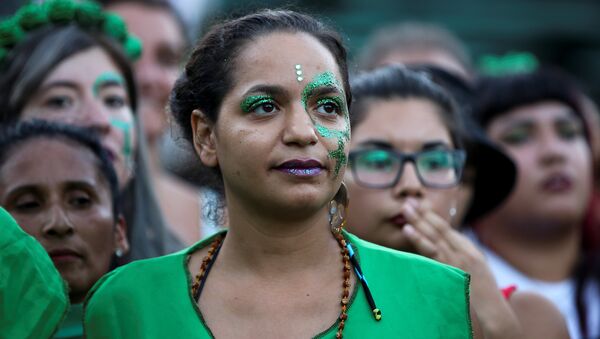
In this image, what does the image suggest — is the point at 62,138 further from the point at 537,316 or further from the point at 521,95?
the point at 521,95

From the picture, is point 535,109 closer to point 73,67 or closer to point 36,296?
point 73,67

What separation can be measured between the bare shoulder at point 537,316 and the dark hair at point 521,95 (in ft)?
5.42

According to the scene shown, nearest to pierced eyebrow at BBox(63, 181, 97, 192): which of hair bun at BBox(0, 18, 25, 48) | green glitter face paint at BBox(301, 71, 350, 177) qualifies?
green glitter face paint at BBox(301, 71, 350, 177)

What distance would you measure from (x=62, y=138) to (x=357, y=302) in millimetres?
1274

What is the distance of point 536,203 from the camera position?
486 cm

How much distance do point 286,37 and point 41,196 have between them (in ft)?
3.26

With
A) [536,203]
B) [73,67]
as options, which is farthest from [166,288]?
[536,203]

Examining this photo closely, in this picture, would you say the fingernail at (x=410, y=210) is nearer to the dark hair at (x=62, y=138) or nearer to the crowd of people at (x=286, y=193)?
the crowd of people at (x=286, y=193)

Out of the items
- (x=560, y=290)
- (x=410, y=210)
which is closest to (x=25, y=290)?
(x=410, y=210)

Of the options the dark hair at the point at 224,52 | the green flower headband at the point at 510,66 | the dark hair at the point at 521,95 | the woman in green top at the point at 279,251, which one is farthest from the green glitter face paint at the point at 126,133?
the green flower headband at the point at 510,66

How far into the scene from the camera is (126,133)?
13.8 feet

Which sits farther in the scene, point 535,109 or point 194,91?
point 535,109

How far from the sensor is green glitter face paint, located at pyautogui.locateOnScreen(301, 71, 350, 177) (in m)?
2.77

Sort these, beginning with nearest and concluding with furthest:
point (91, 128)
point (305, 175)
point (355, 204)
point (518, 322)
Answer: point (305, 175)
point (518, 322)
point (355, 204)
point (91, 128)
